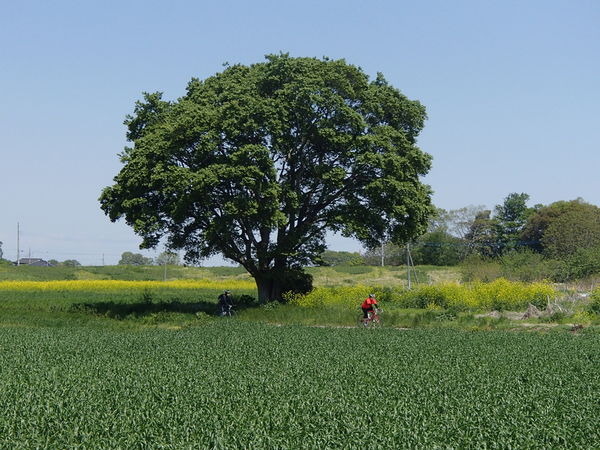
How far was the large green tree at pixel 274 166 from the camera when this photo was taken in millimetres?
42156

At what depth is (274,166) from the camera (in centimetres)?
4250

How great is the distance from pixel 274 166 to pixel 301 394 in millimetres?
27299

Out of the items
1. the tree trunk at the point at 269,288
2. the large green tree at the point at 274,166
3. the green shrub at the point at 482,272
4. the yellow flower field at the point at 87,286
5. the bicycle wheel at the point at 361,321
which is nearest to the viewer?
the bicycle wheel at the point at 361,321

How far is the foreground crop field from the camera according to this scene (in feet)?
40.5

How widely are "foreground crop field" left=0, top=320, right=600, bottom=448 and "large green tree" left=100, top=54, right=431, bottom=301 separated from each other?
15877 mm

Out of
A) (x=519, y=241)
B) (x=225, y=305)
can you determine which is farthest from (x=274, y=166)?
(x=519, y=241)

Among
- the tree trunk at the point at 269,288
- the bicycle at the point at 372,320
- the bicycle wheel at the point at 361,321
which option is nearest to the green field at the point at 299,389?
the bicycle at the point at 372,320

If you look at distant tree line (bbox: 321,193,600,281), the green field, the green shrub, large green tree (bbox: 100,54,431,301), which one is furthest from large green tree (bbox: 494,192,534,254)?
the green field

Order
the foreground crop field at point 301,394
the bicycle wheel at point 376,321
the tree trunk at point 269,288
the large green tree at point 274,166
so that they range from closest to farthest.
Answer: the foreground crop field at point 301,394, the bicycle wheel at point 376,321, the large green tree at point 274,166, the tree trunk at point 269,288

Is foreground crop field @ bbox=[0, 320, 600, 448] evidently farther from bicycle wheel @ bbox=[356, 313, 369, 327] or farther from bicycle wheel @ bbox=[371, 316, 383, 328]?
bicycle wheel @ bbox=[371, 316, 383, 328]

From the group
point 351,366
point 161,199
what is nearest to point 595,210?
point 161,199

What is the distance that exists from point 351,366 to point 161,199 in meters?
26.4

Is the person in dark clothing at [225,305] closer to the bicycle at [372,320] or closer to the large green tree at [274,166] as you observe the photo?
the large green tree at [274,166]

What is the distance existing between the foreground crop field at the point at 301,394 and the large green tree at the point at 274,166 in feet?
52.1
